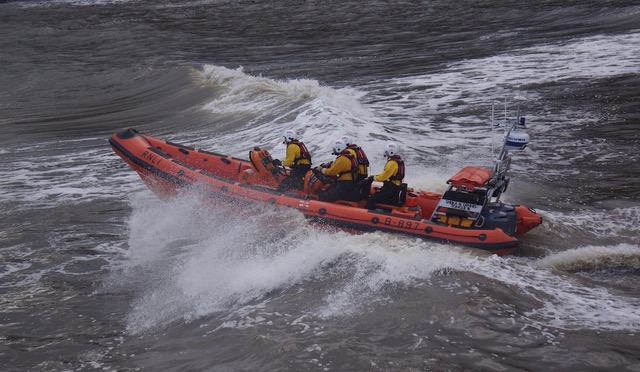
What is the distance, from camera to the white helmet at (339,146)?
8430 millimetres

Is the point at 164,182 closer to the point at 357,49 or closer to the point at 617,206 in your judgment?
the point at 617,206

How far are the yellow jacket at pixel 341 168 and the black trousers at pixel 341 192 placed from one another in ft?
0.22

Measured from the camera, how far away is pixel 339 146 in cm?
845

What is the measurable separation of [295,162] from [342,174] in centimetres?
80

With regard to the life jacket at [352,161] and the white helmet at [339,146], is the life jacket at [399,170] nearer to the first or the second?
the life jacket at [352,161]

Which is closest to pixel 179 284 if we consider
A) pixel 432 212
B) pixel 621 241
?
pixel 432 212

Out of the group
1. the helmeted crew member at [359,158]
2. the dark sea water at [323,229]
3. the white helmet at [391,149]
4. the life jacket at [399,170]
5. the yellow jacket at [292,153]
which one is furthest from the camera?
the yellow jacket at [292,153]

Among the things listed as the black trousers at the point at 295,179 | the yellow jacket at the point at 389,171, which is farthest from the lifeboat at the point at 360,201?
the yellow jacket at the point at 389,171

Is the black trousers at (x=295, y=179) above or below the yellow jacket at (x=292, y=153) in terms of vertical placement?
below

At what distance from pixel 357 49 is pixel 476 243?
1563 cm

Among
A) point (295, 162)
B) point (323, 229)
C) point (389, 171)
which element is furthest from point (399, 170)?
point (295, 162)

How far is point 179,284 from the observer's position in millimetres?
7531

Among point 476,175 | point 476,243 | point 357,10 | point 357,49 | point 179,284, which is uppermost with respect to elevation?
point 357,10

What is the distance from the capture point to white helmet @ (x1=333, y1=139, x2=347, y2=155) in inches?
332
